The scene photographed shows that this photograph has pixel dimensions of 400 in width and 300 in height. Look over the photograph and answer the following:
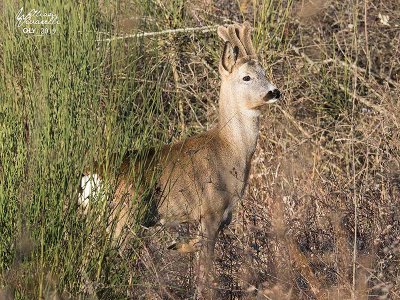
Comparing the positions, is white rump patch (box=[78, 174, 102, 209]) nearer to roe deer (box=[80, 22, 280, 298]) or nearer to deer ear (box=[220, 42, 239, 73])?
roe deer (box=[80, 22, 280, 298])

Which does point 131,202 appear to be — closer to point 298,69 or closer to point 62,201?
point 62,201

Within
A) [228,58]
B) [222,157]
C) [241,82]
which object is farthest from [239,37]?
[222,157]

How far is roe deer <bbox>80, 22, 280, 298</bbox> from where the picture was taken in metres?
6.40

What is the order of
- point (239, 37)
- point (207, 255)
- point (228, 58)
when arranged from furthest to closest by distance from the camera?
point (239, 37) < point (228, 58) < point (207, 255)

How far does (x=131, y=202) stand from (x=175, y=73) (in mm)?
4104

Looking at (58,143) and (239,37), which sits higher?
(58,143)

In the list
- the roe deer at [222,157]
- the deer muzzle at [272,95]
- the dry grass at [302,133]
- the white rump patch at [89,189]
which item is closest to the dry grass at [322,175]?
the dry grass at [302,133]

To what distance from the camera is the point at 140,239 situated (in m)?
5.21

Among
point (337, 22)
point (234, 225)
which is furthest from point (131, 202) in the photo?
point (337, 22)

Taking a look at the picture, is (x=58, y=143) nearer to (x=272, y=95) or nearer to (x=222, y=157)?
(x=222, y=157)

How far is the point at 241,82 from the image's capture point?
23.4 ft

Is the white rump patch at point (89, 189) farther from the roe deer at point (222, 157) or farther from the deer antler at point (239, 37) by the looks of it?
the deer antler at point (239, 37)

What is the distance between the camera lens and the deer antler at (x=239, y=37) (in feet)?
24.0

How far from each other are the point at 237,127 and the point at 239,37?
825 mm
